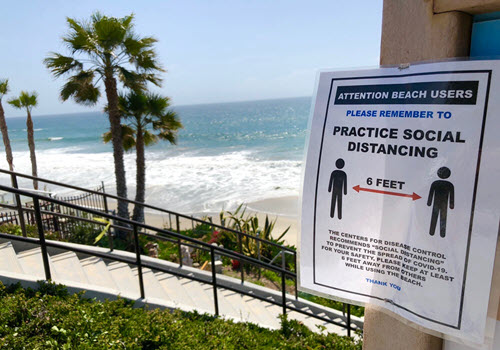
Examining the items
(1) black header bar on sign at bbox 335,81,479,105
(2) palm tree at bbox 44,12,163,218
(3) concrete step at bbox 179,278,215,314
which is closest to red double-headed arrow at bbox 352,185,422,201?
(1) black header bar on sign at bbox 335,81,479,105

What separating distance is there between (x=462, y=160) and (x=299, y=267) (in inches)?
27.3

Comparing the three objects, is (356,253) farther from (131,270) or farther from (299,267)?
(131,270)

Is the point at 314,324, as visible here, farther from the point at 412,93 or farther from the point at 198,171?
the point at 198,171

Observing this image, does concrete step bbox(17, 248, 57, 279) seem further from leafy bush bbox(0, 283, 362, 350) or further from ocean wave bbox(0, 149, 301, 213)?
ocean wave bbox(0, 149, 301, 213)

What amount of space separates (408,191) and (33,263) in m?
4.67

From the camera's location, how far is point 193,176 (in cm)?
2902

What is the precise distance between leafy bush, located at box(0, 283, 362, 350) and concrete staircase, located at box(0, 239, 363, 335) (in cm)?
27

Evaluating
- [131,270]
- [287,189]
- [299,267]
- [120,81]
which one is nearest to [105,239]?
[131,270]

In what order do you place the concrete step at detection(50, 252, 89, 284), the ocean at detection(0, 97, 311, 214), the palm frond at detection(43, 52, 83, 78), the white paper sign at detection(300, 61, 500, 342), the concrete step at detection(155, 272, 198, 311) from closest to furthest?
the white paper sign at detection(300, 61, 500, 342) < the concrete step at detection(50, 252, 89, 284) < the concrete step at detection(155, 272, 198, 311) < the palm frond at detection(43, 52, 83, 78) < the ocean at detection(0, 97, 311, 214)

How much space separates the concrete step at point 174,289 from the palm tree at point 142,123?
7676 mm

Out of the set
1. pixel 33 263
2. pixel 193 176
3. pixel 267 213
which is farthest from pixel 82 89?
pixel 193 176

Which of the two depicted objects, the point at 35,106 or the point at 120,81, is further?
the point at 35,106

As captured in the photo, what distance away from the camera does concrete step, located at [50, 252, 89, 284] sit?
441 cm

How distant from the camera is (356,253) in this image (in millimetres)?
1299
